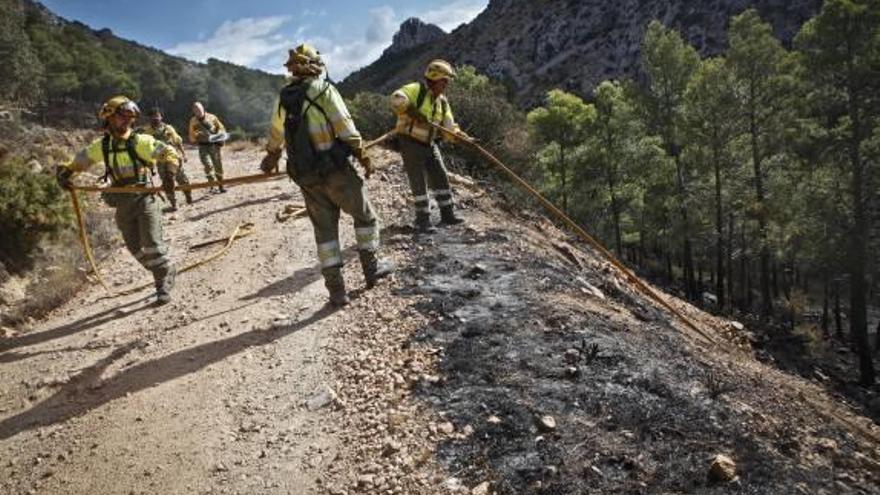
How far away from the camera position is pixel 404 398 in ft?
14.5

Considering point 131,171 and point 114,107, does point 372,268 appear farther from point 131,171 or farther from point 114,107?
point 114,107

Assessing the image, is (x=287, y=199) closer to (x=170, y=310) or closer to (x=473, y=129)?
(x=170, y=310)

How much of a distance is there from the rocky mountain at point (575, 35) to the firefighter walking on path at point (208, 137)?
72330 mm

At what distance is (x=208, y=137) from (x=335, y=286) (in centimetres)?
875

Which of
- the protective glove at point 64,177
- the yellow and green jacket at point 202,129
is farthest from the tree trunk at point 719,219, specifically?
the protective glove at point 64,177

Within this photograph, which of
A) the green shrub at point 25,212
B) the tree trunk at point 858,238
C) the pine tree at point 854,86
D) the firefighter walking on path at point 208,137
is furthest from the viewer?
the tree trunk at point 858,238

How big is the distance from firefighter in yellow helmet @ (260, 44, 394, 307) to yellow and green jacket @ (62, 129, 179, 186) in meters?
1.71

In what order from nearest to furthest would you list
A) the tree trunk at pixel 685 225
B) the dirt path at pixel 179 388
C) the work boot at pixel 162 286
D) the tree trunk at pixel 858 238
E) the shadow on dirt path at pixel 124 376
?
the dirt path at pixel 179 388 < the shadow on dirt path at pixel 124 376 < the work boot at pixel 162 286 < the tree trunk at pixel 858 238 < the tree trunk at pixel 685 225

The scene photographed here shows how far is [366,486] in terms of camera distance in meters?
3.66

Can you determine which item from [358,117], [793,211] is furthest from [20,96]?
[793,211]

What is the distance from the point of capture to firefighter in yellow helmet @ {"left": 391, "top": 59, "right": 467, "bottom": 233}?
7727 millimetres

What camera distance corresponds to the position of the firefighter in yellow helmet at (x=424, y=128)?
25.3 feet

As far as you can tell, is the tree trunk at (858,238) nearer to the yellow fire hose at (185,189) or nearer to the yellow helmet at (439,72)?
the yellow helmet at (439,72)

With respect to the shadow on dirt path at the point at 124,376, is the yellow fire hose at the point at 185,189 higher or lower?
higher
